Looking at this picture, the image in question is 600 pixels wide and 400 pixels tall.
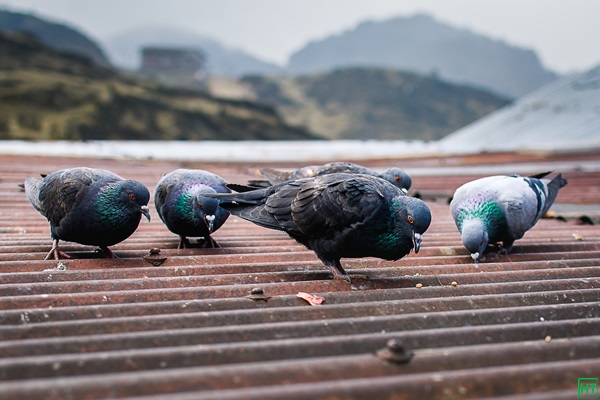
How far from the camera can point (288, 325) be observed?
228cm

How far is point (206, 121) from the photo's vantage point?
107 feet

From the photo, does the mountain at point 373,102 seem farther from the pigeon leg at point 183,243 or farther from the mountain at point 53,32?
the pigeon leg at point 183,243

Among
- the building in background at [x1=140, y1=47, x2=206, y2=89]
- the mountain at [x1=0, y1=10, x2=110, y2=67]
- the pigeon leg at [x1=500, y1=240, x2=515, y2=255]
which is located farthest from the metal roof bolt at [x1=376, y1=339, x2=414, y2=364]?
the mountain at [x1=0, y1=10, x2=110, y2=67]

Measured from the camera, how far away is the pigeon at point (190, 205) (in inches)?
145

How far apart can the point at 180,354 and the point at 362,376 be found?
0.67m

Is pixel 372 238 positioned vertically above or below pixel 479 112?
above

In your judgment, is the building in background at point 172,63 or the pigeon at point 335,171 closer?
the pigeon at point 335,171

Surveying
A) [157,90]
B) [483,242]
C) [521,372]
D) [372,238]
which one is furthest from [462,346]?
[157,90]

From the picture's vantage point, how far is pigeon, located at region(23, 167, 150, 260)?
335 centimetres

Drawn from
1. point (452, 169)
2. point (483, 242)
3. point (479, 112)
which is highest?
point (483, 242)

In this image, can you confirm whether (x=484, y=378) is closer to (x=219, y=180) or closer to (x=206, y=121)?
(x=219, y=180)

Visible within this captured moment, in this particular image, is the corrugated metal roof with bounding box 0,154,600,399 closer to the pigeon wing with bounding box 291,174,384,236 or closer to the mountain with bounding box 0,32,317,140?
the pigeon wing with bounding box 291,174,384,236

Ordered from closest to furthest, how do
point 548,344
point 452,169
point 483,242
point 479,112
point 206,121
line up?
point 548,344, point 483,242, point 452,169, point 206,121, point 479,112

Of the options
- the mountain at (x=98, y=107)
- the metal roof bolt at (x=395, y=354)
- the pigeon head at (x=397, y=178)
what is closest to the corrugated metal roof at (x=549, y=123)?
the pigeon head at (x=397, y=178)
